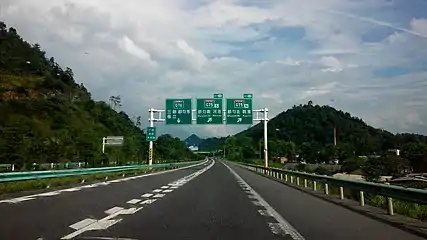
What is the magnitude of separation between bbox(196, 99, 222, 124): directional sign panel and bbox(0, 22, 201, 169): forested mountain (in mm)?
17770

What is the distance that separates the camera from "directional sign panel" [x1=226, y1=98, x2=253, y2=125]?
179 ft

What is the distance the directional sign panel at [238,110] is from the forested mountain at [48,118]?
20.5 m

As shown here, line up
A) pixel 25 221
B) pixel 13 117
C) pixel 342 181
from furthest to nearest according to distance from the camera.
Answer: pixel 13 117
pixel 342 181
pixel 25 221

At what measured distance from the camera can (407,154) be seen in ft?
233

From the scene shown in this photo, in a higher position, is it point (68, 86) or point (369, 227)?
point (68, 86)

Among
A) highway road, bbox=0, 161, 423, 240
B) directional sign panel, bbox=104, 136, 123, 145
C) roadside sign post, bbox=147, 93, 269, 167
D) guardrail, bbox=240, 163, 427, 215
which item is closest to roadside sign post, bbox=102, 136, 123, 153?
directional sign panel, bbox=104, 136, 123, 145

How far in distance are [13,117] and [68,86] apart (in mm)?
43712

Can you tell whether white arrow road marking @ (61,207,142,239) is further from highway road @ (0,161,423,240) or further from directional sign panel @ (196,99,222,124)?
directional sign panel @ (196,99,222,124)

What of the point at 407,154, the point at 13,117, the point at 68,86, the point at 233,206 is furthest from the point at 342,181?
the point at 68,86

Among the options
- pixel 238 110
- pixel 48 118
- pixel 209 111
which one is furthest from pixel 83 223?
pixel 48 118

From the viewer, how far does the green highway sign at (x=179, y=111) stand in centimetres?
5491

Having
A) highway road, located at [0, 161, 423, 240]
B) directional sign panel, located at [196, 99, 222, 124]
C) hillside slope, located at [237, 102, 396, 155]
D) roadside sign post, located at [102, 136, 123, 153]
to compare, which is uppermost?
→ hillside slope, located at [237, 102, 396, 155]

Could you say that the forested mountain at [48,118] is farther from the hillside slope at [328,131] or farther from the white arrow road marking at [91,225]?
the white arrow road marking at [91,225]

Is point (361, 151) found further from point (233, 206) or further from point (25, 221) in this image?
point (25, 221)
